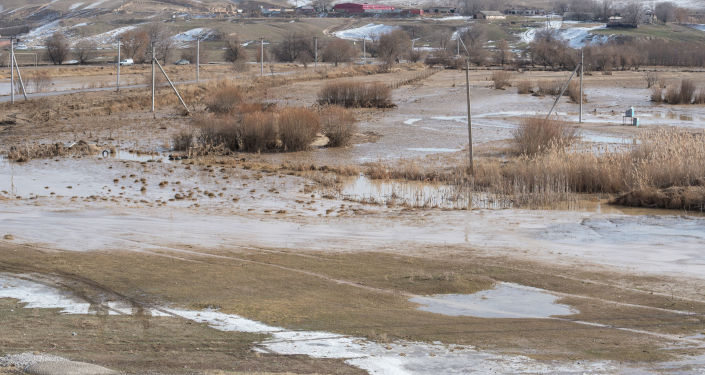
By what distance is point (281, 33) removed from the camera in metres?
153

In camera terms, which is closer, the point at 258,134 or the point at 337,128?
the point at 258,134

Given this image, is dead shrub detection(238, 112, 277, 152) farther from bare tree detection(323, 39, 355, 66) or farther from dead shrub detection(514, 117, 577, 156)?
bare tree detection(323, 39, 355, 66)

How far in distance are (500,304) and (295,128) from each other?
64.0ft

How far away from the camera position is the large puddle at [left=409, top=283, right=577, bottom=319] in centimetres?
1061

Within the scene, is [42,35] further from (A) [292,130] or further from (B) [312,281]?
(B) [312,281]

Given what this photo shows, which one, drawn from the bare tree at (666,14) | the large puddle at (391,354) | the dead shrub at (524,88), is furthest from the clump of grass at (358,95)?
the bare tree at (666,14)

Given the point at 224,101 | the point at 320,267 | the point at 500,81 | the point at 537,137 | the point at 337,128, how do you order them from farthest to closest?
the point at 500,81 < the point at 224,101 < the point at 337,128 < the point at 537,137 < the point at 320,267

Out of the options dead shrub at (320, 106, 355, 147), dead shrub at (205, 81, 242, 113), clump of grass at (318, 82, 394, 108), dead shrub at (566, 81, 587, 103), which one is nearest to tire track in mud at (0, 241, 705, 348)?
dead shrub at (320, 106, 355, 147)

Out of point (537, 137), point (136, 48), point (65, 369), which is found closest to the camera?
point (65, 369)

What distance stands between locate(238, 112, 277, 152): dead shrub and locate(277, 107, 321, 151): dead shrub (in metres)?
0.30

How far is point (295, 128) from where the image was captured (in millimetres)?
29812

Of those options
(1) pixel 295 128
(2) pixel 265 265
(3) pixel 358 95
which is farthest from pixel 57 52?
(2) pixel 265 265

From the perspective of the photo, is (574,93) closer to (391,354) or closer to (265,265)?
(265,265)

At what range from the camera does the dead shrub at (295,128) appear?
97.7ft
